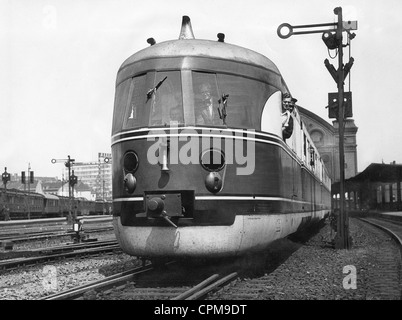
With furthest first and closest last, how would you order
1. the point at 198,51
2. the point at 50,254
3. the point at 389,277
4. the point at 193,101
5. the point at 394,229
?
the point at 394,229 → the point at 50,254 → the point at 389,277 → the point at 198,51 → the point at 193,101

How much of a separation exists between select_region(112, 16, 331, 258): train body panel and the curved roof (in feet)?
0.05

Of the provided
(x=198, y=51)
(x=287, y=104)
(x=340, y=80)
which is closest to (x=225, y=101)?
(x=198, y=51)

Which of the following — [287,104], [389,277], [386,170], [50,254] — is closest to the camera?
[389,277]

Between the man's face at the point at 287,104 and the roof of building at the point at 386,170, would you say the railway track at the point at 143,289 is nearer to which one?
the man's face at the point at 287,104

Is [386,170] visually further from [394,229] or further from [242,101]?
[242,101]

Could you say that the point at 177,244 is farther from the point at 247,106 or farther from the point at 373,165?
the point at 373,165

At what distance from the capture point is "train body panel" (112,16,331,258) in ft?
21.1

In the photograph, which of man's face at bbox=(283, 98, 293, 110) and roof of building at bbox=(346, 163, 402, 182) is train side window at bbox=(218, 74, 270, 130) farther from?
roof of building at bbox=(346, 163, 402, 182)

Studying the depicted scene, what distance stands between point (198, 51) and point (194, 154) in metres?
1.48

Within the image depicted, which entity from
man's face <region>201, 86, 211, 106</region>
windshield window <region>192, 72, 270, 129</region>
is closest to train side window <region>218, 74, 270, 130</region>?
windshield window <region>192, 72, 270, 129</region>

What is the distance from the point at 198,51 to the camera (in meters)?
6.94

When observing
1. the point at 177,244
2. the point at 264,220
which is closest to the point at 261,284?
the point at 264,220

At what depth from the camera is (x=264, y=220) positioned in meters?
6.98

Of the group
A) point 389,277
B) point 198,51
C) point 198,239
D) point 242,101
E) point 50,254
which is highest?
point 198,51
